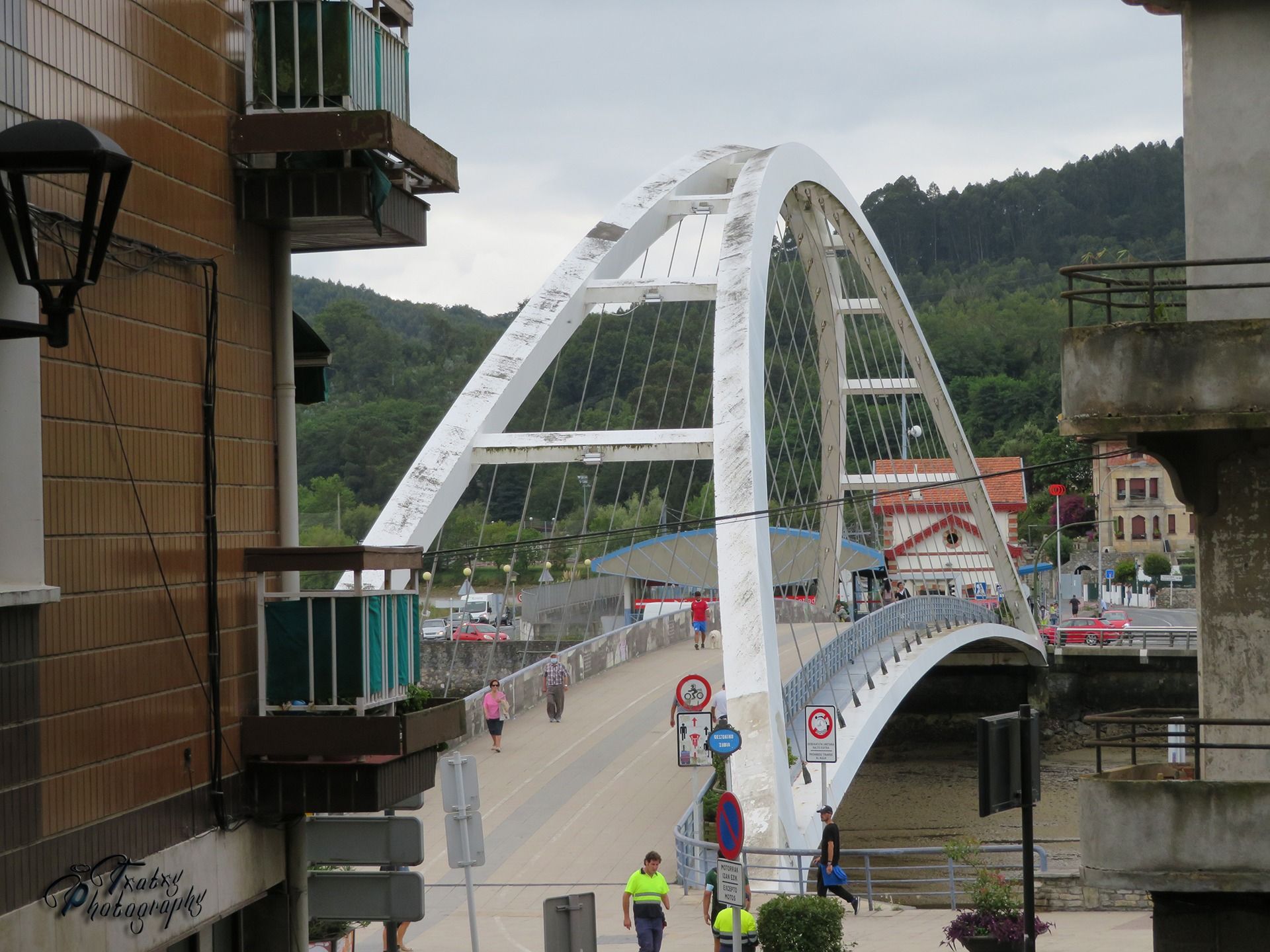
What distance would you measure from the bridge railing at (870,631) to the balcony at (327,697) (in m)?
14.2

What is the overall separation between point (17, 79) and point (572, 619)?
52501mm

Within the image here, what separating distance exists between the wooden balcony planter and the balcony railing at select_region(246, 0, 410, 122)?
2.98 meters

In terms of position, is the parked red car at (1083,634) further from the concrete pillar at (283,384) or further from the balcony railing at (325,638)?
the balcony railing at (325,638)

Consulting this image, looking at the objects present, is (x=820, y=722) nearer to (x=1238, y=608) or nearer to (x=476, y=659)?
(x=1238, y=608)

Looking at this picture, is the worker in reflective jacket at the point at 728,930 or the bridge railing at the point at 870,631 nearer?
the worker in reflective jacket at the point at 728,930

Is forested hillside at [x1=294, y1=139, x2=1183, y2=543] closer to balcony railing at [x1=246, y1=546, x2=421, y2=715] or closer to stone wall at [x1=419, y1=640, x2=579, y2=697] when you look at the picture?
stone wall at [x1=419, y1=640, x2=579, y2=697]

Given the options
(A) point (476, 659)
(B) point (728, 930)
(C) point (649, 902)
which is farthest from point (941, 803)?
(B) point (728, 930)

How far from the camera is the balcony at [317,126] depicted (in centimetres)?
818

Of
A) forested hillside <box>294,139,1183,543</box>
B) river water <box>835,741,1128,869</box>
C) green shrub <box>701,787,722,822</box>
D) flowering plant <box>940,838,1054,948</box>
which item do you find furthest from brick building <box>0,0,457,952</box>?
forested hillside <box>294,139,1183,543</box>

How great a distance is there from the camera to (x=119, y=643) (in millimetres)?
7023

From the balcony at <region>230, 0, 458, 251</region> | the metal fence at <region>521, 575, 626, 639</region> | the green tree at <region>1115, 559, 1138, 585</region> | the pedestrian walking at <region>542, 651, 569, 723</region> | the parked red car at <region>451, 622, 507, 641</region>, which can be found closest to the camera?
the balcony at <region>230, 0, 458, 251</region>

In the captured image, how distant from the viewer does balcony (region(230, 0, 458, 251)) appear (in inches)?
322

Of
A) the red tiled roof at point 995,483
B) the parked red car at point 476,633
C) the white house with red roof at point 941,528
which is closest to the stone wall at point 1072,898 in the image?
the white house with red roof at point 941,528

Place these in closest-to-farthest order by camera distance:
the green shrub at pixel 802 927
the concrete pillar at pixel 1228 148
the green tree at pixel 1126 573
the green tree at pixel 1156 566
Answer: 1. the concrete pillar at pixel 1228 148
2. the green shrub at pixel 802 927
3. the green tree at pixel 1156 566
4. the green tree at pixel 1126 573
